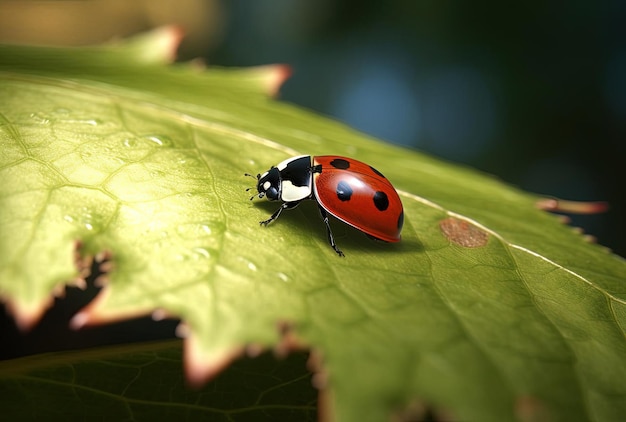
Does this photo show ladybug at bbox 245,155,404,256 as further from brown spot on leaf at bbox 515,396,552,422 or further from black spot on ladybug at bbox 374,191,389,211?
brown spot on leaf at bbox 515,396,552,422

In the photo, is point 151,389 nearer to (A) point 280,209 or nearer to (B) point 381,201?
(A) point 280,209

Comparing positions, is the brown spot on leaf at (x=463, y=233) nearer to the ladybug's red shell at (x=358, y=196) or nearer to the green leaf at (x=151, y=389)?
the ladybug's red shell at (x=358, y=196)

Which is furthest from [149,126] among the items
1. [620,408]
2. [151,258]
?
[620,408]

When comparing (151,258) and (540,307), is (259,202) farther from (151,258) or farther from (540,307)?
(540,307)


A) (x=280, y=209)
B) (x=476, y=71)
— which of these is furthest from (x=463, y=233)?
(x=476, y=71)

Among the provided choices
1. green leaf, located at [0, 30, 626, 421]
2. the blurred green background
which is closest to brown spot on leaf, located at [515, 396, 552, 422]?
green leaf, located at [0, 30, 626, 421]

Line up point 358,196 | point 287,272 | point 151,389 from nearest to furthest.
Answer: point 287,272, point 151,389, point 358,196

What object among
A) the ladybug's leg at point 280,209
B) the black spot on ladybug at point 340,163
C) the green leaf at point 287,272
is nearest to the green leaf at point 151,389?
the green leaf at point 287,272
